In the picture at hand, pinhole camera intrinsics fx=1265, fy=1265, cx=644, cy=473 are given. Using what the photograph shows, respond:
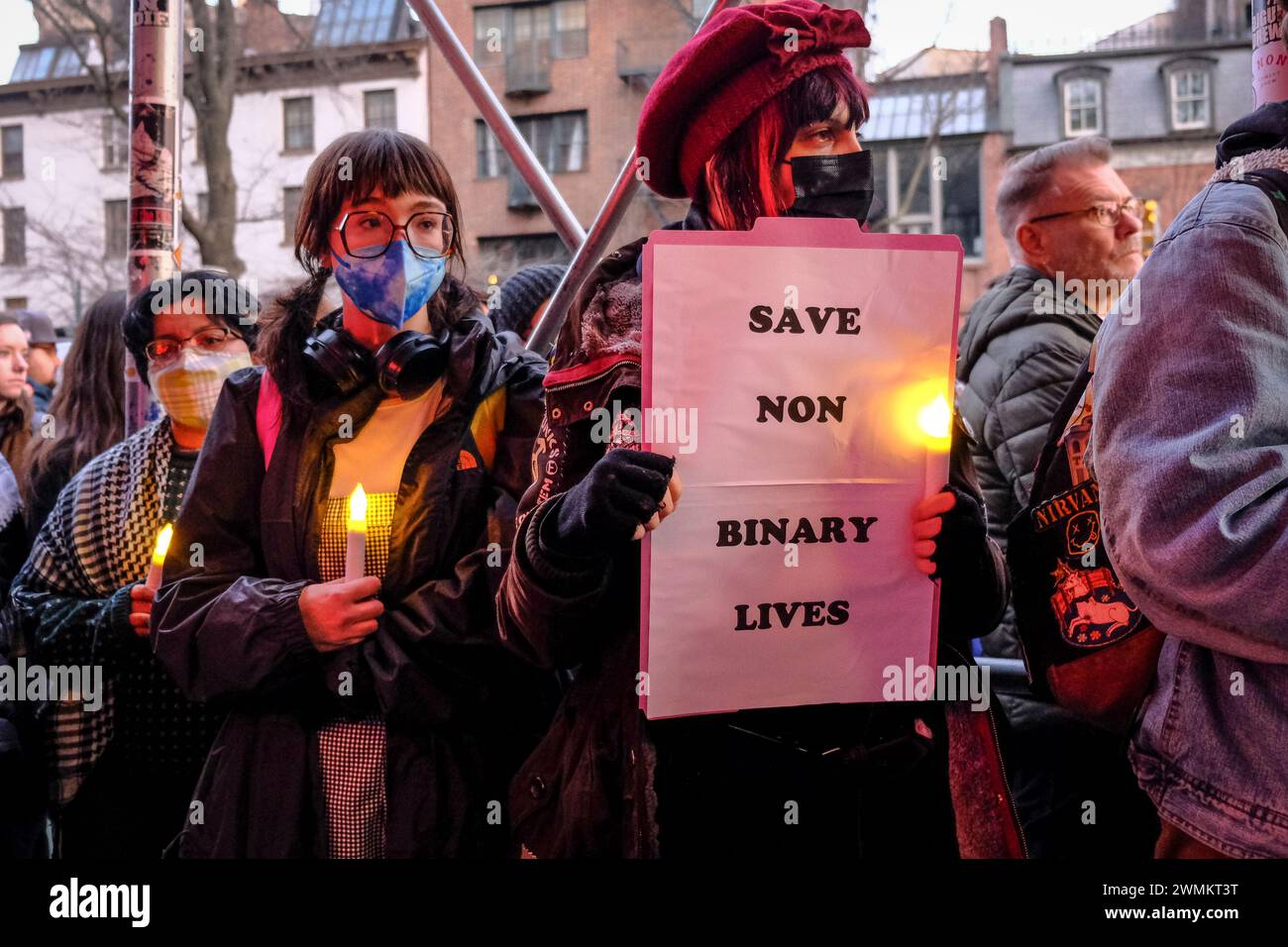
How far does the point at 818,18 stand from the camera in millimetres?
2068

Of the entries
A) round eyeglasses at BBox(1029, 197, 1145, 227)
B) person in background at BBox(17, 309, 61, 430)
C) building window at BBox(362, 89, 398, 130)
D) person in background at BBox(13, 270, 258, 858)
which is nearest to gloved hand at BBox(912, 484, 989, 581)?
person in background at BBox(13, 270, 258, 858)

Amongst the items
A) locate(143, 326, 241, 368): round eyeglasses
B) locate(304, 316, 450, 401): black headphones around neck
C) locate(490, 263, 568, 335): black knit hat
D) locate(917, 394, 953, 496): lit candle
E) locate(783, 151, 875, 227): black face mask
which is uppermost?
locate(490, 263, 568, 335): black knit hat

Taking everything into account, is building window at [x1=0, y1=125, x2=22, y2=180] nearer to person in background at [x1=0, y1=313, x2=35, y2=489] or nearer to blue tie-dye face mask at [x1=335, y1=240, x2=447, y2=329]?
person in background at [x1=0, y1=313, x2=35, y2=489]

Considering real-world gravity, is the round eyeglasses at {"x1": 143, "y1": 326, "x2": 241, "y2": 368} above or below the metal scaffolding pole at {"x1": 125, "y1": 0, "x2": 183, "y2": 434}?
below

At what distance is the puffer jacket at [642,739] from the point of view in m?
1.99

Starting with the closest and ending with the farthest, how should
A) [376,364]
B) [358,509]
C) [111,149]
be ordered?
[358,509]
[376,364]
[111,149]

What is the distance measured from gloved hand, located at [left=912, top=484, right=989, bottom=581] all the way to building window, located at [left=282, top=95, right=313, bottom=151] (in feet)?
89.9

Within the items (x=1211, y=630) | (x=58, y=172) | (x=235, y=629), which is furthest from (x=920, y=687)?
(x=58, y=172)

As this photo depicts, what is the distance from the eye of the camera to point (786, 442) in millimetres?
1908

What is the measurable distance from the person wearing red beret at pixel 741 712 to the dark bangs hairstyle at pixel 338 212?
0.68 m

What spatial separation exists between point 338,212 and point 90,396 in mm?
1726

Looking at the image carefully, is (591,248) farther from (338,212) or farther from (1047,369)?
(1047,369)

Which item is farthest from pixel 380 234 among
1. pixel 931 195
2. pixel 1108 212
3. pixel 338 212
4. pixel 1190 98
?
pixel 1190 98

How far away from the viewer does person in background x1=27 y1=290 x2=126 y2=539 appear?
379 cm
